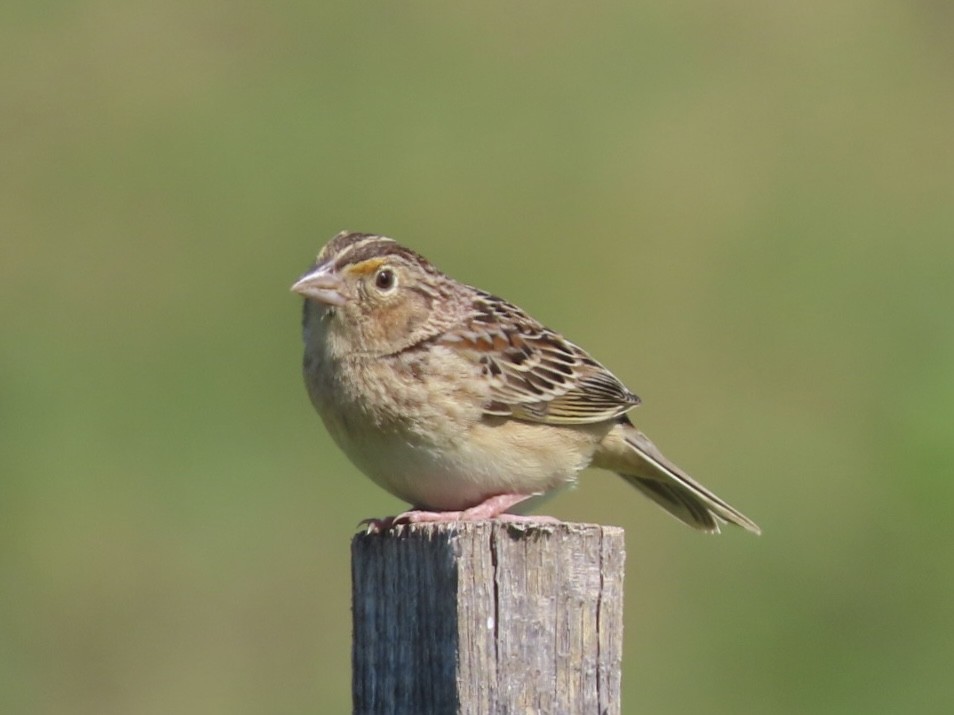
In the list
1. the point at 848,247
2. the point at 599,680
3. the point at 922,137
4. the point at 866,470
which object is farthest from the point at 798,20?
the point at 599,680

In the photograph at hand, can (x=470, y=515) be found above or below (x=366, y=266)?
below

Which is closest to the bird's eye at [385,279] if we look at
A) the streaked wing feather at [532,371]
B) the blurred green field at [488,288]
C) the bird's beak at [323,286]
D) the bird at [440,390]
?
the bird at [440,390]

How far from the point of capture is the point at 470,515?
607cm

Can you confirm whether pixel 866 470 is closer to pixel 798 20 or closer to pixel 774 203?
pixel 774 203

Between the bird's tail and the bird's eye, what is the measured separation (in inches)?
39.1

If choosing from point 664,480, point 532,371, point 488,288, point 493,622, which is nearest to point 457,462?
point 532,371

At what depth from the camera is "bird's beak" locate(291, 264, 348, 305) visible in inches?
252

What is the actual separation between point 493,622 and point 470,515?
1.51m

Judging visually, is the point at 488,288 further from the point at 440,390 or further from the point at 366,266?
the point at 440,390

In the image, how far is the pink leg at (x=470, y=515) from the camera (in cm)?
508

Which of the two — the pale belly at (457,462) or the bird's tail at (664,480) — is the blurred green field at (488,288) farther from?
the pale belly at (457,462)

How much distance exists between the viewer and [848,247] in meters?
14.1

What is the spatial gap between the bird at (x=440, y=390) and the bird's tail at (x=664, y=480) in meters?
0.01

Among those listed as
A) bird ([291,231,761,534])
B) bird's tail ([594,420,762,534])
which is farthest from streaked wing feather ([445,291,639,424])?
bird's tail ([594,420,762,534])
